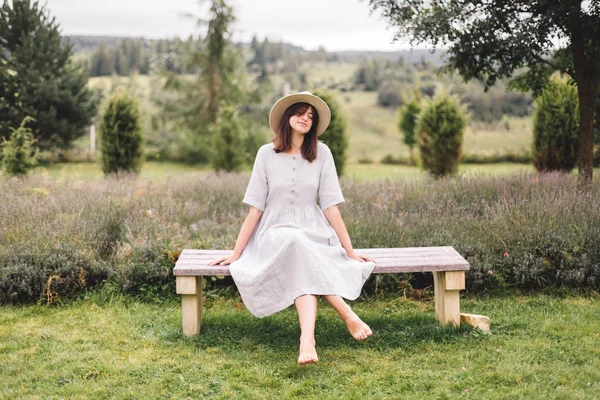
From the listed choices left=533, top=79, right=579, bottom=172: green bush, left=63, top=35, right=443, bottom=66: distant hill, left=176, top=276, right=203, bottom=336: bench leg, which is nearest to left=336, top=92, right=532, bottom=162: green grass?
left=63, top=35, right=443, bottom=66: distant hill

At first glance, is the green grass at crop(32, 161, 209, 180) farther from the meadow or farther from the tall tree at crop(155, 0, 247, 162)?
the meadow

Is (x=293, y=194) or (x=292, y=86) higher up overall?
(x=292, y=86)

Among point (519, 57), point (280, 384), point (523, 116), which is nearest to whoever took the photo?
point (280, 384)

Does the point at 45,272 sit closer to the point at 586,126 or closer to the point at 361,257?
the point at 361,257

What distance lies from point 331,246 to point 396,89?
3204 centimetres

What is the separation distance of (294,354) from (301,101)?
172cm

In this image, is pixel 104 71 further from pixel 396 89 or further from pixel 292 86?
pixel 396 89

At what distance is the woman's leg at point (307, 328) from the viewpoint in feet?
11.6

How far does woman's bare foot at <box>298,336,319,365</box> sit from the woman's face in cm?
145

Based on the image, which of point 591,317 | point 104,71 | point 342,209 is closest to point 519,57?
point 342,209

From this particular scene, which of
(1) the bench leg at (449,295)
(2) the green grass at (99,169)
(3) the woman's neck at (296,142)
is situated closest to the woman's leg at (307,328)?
(1) the bench leg at (449,295)

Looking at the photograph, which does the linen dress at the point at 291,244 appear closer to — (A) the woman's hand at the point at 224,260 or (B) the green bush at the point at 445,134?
(A) the woman's hand at the point at 224,260

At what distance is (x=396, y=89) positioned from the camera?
35094 mm

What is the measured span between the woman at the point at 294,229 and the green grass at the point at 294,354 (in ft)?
1.24
